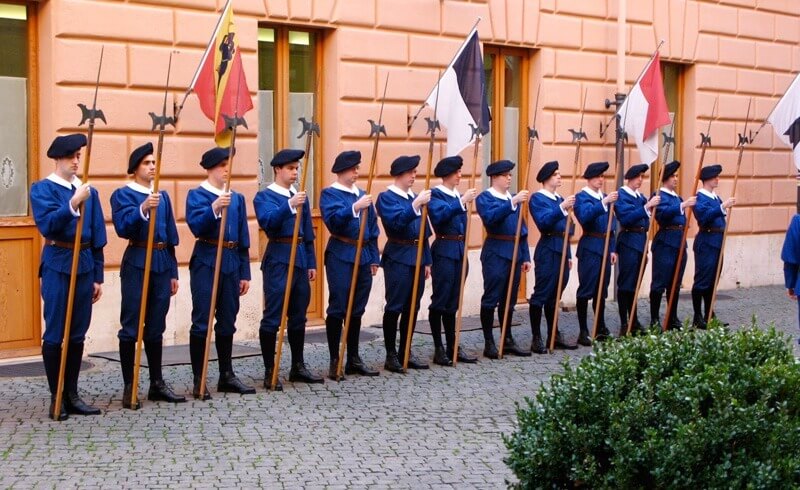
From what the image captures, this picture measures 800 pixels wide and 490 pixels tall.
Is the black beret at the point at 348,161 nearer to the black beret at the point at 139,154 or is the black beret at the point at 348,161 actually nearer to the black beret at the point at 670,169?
the black beret at the point at 139,154

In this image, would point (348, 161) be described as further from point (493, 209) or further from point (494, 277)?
point (494, 277)

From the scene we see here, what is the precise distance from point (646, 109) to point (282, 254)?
5489 millimetres

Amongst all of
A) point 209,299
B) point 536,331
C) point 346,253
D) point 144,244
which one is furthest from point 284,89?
point 144,244

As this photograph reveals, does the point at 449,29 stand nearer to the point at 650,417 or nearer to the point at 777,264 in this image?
the point at 777,264

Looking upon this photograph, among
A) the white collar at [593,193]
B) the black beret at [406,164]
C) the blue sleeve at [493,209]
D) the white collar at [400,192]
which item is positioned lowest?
the blue sleeve at [493,209]

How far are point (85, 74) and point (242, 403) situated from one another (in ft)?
11.3

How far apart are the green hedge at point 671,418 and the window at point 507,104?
10.0 metres

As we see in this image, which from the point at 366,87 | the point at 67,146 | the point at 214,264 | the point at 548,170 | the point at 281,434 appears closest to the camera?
the point at 281,434

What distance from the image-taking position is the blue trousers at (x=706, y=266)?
1458cm

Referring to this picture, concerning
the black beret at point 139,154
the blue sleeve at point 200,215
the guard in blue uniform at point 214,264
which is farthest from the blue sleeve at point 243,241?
the black beret at point 139,154

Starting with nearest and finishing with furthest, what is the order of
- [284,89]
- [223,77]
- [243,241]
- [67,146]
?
[67,146], [243,241], [223,77], [284,89]

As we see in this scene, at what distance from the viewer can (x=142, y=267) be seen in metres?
9.60

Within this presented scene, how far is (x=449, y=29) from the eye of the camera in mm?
14867

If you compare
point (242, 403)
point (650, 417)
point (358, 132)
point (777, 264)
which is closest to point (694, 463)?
point (650, 417)
